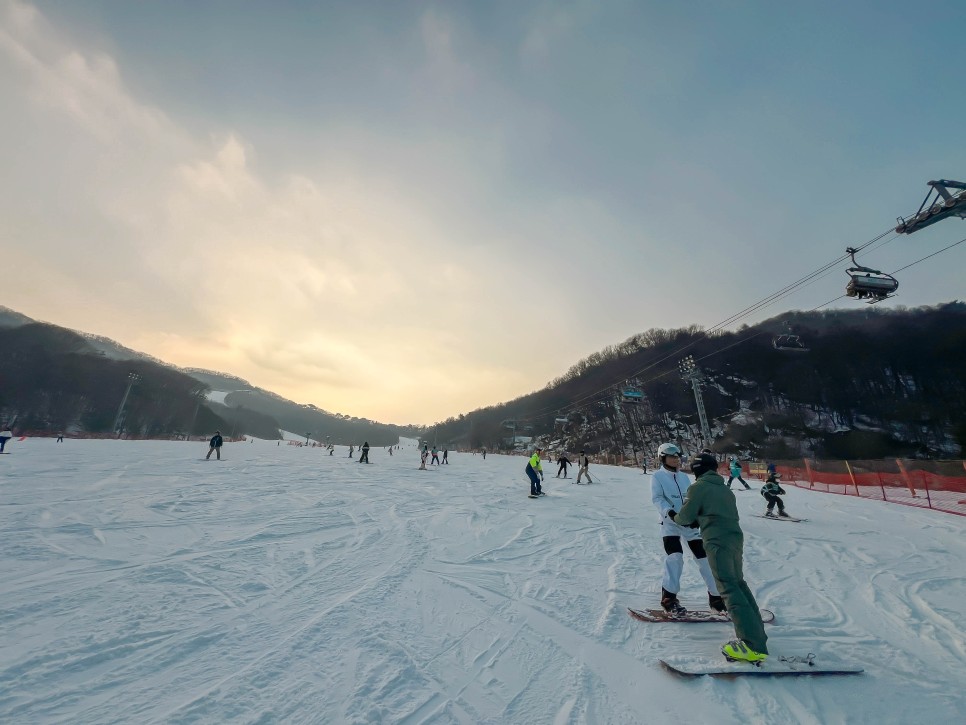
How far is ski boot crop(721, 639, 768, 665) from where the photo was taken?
3.29 m

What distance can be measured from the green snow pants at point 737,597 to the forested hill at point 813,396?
134 ft

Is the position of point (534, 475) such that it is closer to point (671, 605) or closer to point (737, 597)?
point (671, 605)

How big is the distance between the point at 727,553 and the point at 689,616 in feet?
4.36

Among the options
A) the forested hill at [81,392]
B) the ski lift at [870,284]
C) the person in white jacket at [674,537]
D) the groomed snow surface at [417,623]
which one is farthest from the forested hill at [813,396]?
the forested hill at [81,392]

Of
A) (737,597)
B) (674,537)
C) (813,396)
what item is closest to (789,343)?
(674,537)

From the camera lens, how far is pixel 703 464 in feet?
13.3

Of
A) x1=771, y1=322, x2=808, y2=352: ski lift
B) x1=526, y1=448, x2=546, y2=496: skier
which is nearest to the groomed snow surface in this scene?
x1=526, y1=448, x2=546, y2=496: skier

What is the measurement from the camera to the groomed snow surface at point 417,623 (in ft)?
9.18

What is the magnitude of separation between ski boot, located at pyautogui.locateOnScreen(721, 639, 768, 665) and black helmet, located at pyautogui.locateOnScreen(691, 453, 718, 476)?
148cm

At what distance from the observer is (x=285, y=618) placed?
396 cm

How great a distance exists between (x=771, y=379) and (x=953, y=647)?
92581mm

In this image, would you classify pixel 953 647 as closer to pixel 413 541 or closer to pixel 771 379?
pixel 413 541

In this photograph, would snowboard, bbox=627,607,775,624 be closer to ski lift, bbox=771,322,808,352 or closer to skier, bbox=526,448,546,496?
skier, bbox=526,448,546,496

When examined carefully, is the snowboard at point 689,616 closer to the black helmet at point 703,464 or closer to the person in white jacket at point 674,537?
the person in white jacket at point 674,537
